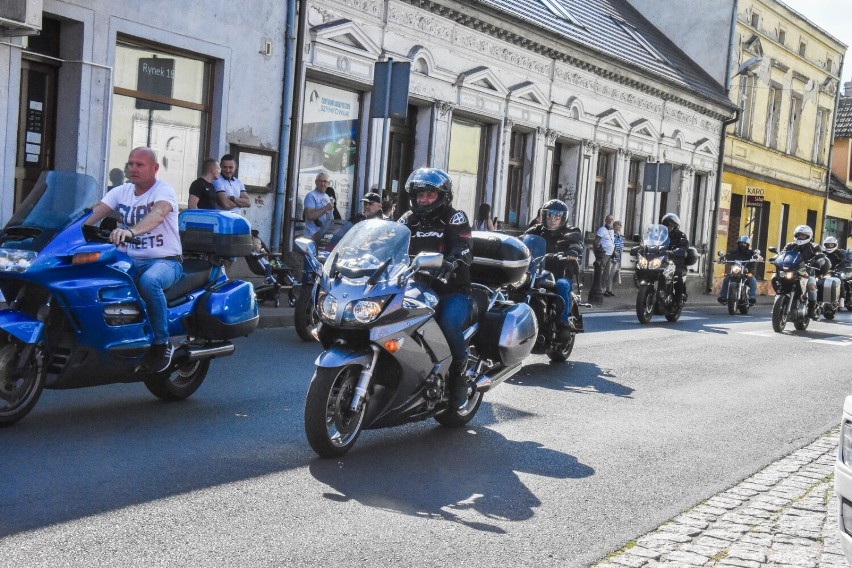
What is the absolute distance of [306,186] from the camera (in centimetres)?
1827

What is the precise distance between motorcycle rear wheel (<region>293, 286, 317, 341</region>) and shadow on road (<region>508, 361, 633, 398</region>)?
2.28m

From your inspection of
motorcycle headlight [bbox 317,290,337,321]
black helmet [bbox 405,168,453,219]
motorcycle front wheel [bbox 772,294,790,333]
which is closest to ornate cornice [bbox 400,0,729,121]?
motorcycle front wheel [bbox 772,294,790,333]

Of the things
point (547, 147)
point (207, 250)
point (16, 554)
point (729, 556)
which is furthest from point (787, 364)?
point (547, 147)

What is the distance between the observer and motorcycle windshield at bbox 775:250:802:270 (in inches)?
734

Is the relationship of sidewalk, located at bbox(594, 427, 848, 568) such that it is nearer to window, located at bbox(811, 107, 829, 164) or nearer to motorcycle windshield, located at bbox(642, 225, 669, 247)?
motorcycle windshield, located at bbox(642, 225, 669, 247)

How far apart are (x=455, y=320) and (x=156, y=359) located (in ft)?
6.06

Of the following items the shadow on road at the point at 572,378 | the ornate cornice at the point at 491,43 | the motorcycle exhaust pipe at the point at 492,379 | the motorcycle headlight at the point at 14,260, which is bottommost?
the shadow on road at the point at 572,378

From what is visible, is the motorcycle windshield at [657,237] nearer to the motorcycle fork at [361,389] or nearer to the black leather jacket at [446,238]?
the black leather jacket at [446,238]

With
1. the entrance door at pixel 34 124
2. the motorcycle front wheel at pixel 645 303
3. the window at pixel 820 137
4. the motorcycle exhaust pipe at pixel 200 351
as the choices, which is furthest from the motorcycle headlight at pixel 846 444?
the window at pixel 820 137

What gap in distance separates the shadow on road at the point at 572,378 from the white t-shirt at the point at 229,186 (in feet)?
16.1

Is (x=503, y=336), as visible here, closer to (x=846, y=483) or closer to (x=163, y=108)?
(x=846, y=483)

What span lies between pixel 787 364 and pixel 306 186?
333 inches

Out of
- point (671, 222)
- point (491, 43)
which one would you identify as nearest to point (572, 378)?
point (671, 222)

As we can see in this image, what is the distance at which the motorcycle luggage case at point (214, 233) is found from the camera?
7.51 metres
